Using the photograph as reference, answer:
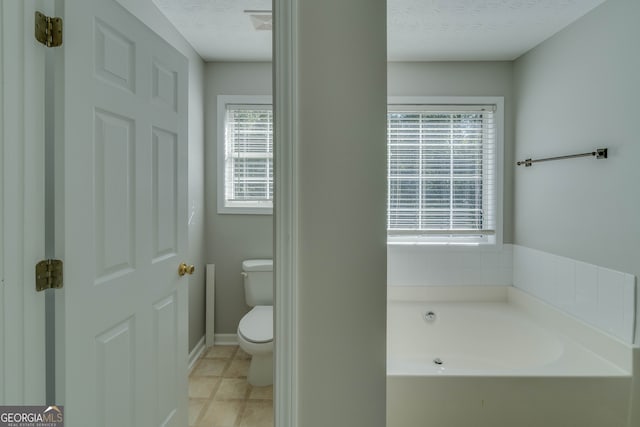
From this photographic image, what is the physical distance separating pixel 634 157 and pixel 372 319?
5.22ft

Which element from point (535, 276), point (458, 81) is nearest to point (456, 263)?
point (535, 276)

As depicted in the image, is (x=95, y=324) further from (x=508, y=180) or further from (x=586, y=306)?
(x=508, y=180)

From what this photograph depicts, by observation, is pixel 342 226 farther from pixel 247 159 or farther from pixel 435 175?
pixel 247 159

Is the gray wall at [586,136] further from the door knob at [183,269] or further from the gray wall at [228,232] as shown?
the door knob at [183,269]

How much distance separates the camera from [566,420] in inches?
59.8

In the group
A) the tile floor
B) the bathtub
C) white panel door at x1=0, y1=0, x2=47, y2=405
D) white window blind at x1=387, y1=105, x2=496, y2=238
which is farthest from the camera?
white window blind at x1=387, y1=105, x2=496, y2=238

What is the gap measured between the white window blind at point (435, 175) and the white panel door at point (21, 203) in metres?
2.13

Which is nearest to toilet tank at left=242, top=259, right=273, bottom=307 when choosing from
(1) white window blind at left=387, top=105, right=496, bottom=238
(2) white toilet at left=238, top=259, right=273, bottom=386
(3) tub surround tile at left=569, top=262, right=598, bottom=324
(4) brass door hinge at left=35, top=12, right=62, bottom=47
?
(2) white toilet at left=238, top=259, right=273, bottom=386

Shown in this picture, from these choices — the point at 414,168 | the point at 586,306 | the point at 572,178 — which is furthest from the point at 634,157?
the point at 414,168

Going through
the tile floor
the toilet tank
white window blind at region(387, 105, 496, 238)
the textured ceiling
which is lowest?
the tile floor

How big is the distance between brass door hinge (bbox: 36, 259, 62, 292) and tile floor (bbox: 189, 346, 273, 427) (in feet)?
4.34

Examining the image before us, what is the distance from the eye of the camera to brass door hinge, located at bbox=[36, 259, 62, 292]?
966 mm

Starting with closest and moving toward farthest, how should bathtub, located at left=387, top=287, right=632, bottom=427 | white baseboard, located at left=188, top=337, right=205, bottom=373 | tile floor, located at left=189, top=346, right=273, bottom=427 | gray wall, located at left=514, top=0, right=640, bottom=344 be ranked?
bathtub, located at left=387, top=287, right=632, bottom=427 → gray wall, located at left=514, top=0, right=640, bottom=344 → tile floor, located at left=189, top=346, right=273, bottom=427 → white baseboard, located at left=188, top=337, right=205, bottom=373

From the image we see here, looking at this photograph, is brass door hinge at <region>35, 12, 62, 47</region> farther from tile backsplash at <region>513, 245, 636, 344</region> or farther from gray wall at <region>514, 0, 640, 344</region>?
tile backsplash at <region>513, 245, 636, 344</region>
